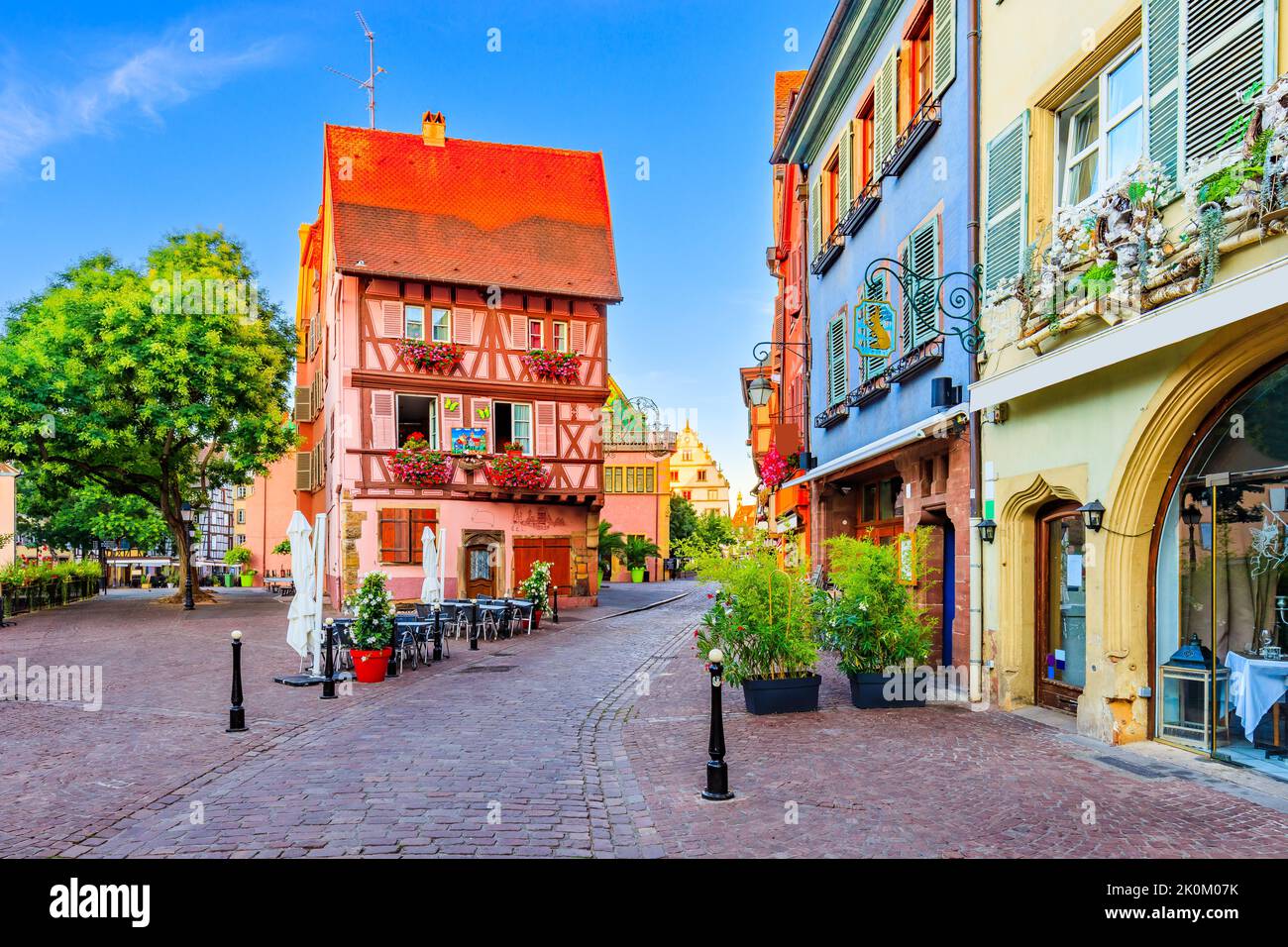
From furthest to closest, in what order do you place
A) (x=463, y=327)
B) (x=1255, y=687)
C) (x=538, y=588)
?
1. (x=463, y=327)
2. (x=538, y=588)
3. (x=1255, y=687)

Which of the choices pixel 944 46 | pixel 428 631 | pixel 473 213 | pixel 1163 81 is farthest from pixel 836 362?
pixel 473 213

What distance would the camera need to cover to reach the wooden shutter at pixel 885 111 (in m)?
13.2

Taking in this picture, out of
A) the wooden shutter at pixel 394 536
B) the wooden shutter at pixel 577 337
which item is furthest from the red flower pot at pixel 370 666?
the wooden shutter at pixel 577 337

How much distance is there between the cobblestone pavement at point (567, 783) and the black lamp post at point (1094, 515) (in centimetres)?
173

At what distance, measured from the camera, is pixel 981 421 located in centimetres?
1022

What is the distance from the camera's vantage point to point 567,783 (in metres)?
6.93

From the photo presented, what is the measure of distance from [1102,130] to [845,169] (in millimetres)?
7818

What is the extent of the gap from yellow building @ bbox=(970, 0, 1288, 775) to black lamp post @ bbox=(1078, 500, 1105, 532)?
3 cm

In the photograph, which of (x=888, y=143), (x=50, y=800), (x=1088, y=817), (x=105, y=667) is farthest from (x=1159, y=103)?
(x=105, y=667)

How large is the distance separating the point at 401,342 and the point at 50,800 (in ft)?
66.1

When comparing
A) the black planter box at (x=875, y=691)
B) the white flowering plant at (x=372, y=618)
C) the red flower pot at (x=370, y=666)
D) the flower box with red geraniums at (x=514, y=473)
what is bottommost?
the red flower pot at (x=370, y=666)

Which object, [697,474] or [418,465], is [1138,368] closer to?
[418,465]

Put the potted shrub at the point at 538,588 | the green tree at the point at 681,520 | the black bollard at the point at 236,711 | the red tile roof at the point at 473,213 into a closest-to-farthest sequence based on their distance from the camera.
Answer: the black bollard at the point at 236,711 → the potted shrub at the point at 538,588 → the red tile roof at the point at 473,213 → the green tree at the point at 681,520

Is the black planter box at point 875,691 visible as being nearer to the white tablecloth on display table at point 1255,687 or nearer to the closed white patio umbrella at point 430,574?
the white tablecloth on display table at point 1255,687
